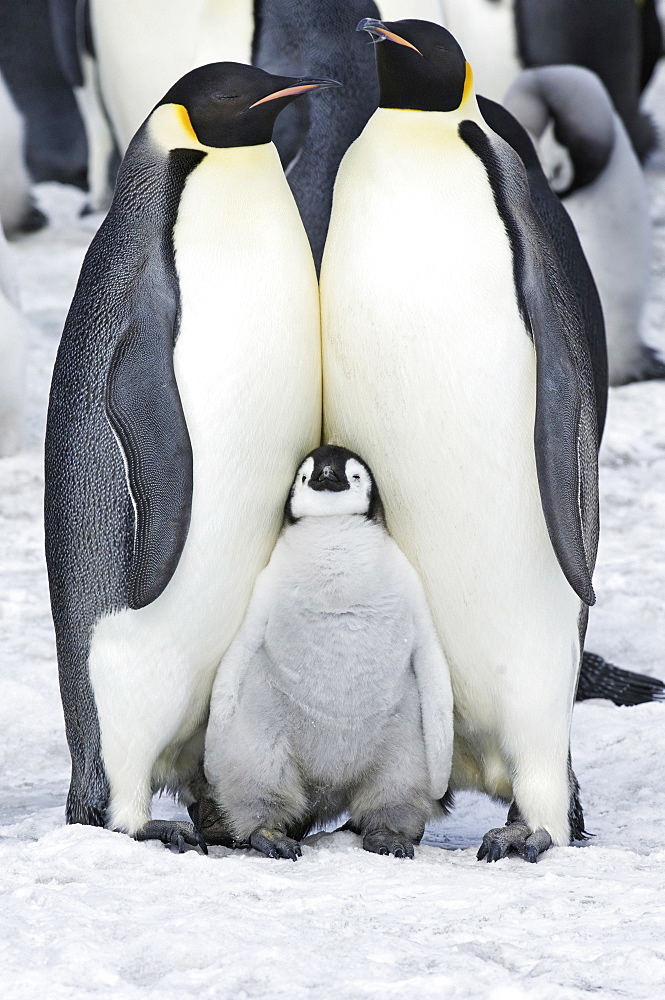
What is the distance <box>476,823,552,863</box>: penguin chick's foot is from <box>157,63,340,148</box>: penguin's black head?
1131 mm

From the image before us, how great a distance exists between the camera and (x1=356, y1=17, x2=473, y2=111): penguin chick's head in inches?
92.4

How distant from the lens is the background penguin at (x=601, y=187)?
5.89 m

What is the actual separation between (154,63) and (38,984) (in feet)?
15.9

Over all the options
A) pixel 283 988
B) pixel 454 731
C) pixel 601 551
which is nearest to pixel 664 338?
pixel 601 551

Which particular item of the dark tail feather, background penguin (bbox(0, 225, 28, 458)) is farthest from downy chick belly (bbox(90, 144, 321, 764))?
background penguin (bbox(0, 225, 28, 458))

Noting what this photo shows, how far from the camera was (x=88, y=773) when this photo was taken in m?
2.31

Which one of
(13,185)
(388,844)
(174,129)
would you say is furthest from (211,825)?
(13,185)

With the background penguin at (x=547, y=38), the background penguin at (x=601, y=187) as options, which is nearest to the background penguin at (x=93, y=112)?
the background penguin at (x=547, y=38)

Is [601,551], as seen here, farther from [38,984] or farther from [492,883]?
[38,984]

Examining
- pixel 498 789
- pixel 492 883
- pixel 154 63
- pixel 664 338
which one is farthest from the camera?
pixel 664 338

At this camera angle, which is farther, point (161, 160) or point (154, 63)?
point (154, 63)

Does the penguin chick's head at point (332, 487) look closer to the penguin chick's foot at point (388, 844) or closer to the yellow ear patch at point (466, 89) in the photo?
the penguin chick's foot at point (388, 844)

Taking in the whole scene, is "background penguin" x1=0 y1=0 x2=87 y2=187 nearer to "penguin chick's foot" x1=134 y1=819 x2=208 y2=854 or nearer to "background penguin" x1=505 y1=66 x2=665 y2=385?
"background penguin" x1=505 y1=66 x2=665 y2=385

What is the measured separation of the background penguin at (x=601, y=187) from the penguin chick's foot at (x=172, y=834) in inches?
158
